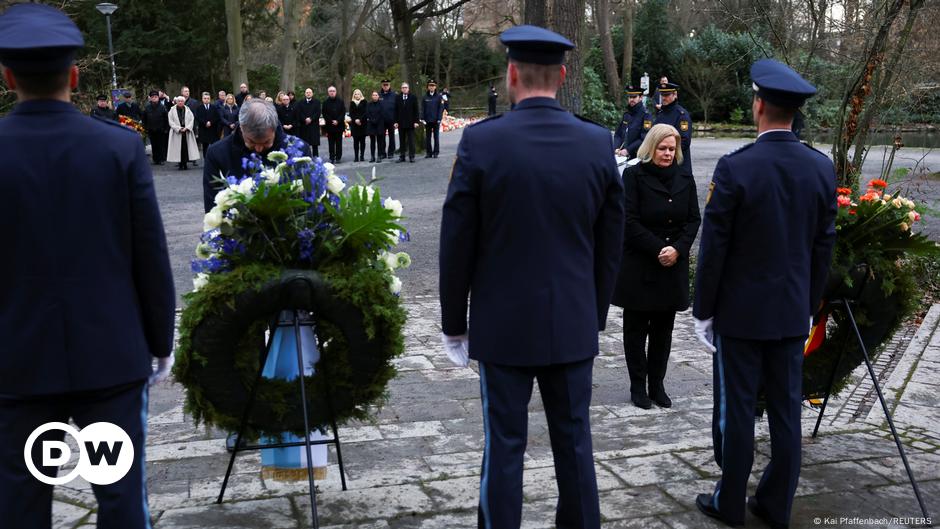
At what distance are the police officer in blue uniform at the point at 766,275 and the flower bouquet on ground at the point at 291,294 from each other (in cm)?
147

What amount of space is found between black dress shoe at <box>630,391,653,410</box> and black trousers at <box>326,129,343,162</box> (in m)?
17.1

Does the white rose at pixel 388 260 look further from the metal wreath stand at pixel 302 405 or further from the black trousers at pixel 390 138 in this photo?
the black trousers at pixel 390 138

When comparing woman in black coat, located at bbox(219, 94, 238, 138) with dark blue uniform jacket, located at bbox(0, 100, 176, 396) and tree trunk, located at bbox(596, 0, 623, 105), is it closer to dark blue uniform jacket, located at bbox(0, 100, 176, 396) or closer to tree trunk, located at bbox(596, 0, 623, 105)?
tree trunk, located at bbox(596, 0, 623, 105)

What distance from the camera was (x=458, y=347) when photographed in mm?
3730

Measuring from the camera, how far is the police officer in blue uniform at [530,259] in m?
3.42

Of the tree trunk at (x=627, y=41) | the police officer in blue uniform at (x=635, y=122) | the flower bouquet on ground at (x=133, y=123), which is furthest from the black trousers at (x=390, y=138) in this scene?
the tree trunk at (x=627, y=41)

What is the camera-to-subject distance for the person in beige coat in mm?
22297

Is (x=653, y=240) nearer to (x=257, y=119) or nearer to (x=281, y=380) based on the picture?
(x=257, y=119)

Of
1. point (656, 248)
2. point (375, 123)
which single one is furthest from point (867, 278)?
point (375, 123)

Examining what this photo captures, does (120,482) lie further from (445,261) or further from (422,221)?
(422,221)

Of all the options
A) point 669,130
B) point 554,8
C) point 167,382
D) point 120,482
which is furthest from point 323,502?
point 554,8

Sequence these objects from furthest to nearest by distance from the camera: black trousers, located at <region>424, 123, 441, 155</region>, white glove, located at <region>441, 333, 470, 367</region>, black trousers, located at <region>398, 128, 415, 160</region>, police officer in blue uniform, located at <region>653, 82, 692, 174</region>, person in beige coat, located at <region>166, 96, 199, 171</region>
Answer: black trousers, located at <region>424, 123, 441, 155</region>, person in beige coat, located at <region>166, 96, 199, 171</region>, black trousers, located at <region>398, 128, 415, 160</region>, police officer in blue uniform, located at <region>653, 82, 692, 174</region>, white glove, located at <region>441, 333, 470, 367</region>

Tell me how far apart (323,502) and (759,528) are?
2.02 meters

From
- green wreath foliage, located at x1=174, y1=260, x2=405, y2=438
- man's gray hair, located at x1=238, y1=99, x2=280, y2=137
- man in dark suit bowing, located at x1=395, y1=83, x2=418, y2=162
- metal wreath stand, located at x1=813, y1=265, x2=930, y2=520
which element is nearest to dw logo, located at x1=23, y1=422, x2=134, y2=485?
green wreath foliage, located at x1=174, y1=260, x2=405, y2=438
